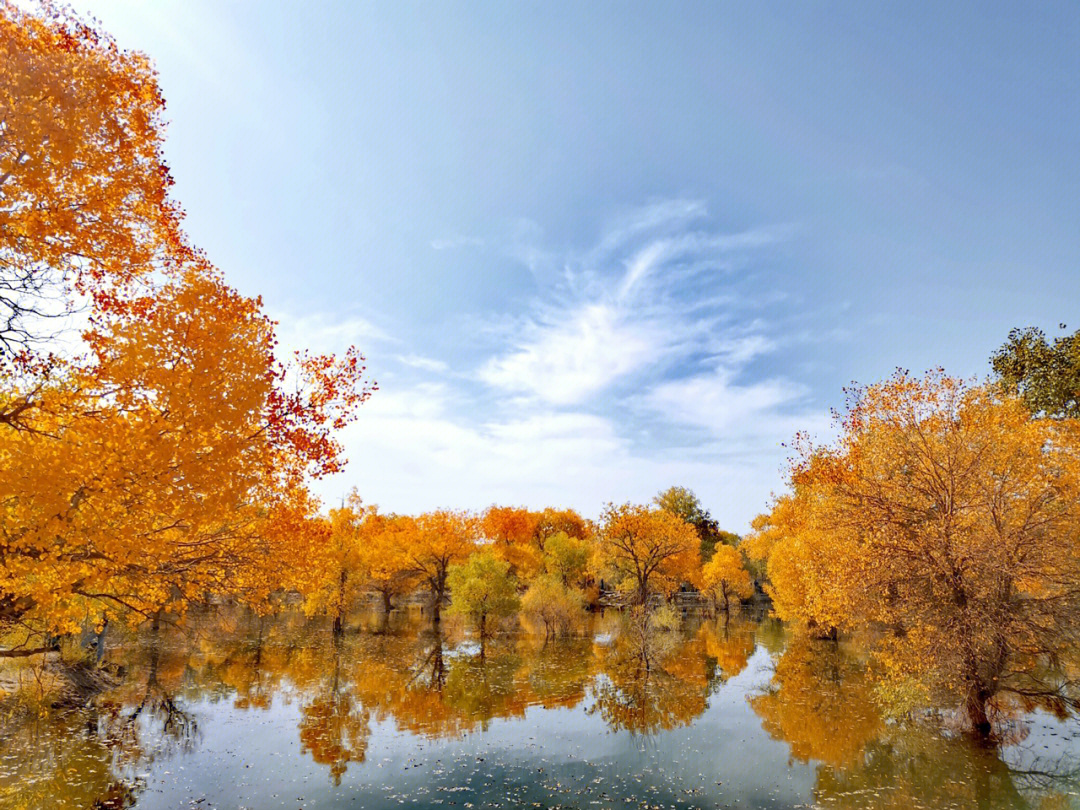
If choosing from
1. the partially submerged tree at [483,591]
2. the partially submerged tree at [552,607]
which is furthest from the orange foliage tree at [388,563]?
the partially submerged tree at [552,607]

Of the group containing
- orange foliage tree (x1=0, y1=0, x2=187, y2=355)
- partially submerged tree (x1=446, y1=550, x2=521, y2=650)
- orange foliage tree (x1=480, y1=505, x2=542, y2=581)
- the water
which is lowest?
the water

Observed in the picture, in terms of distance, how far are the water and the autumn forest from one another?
0.57ft

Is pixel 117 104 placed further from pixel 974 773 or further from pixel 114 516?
pixel 974 773

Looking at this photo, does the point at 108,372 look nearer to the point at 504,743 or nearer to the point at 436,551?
the point at 504,743

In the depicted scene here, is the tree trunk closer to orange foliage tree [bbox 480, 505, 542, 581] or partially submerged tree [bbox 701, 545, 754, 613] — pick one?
partially submerged tree [bbox 701, 545, 754, 613]

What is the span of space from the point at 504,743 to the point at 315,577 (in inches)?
317

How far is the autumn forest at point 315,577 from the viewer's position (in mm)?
7980

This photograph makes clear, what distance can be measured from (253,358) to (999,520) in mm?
20306

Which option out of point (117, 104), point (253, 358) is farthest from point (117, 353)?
point (117, 104)

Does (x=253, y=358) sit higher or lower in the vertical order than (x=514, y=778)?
higher

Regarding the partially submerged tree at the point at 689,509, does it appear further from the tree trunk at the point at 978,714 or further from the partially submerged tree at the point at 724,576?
the tree trunk at the point at 978,714

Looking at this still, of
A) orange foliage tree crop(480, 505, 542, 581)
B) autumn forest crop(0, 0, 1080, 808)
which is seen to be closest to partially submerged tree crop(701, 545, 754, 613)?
autumn forest crop(0, 0, 1080, 808)

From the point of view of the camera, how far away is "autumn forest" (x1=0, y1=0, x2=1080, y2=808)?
798cm

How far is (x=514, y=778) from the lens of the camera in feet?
50.2
